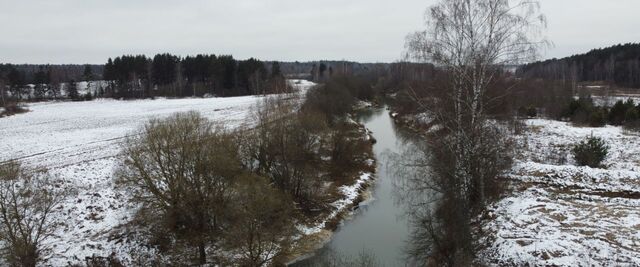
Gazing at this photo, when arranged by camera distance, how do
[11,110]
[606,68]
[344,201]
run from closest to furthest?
1. [344,201]
2. [11,110]
3. [606,68]

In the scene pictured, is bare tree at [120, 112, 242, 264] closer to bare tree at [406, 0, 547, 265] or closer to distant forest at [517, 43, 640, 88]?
bare tree at [406, 0, 547, 265]

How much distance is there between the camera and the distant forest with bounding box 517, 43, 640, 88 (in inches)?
3494

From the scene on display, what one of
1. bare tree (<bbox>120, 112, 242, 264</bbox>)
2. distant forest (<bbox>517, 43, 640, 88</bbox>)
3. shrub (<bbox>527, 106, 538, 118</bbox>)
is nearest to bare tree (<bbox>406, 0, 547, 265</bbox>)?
bare tree (<bbox>120, 112, 242, 264</bbox>)

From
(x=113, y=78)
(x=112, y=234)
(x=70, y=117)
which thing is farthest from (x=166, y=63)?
(x=112, y=234)

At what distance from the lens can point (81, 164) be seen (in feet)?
87.8

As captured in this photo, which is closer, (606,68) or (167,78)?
(167,78)

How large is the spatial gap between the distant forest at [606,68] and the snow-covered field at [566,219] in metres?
68.3

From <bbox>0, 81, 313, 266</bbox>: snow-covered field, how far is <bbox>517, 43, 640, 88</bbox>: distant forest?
73594mm

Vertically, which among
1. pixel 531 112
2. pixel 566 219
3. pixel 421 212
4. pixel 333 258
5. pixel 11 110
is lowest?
pixel 333 258

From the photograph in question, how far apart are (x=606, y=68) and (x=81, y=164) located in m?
108

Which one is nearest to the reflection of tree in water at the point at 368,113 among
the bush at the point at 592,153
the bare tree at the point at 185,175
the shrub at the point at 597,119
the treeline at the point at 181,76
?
the treeline at the point at 181,76

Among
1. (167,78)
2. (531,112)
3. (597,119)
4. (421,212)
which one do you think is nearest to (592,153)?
(421,212)

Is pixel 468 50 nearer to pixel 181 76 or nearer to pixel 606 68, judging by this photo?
pixel 181 76

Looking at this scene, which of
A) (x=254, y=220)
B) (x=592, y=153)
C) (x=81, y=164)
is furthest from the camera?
(x=81, y=164)
